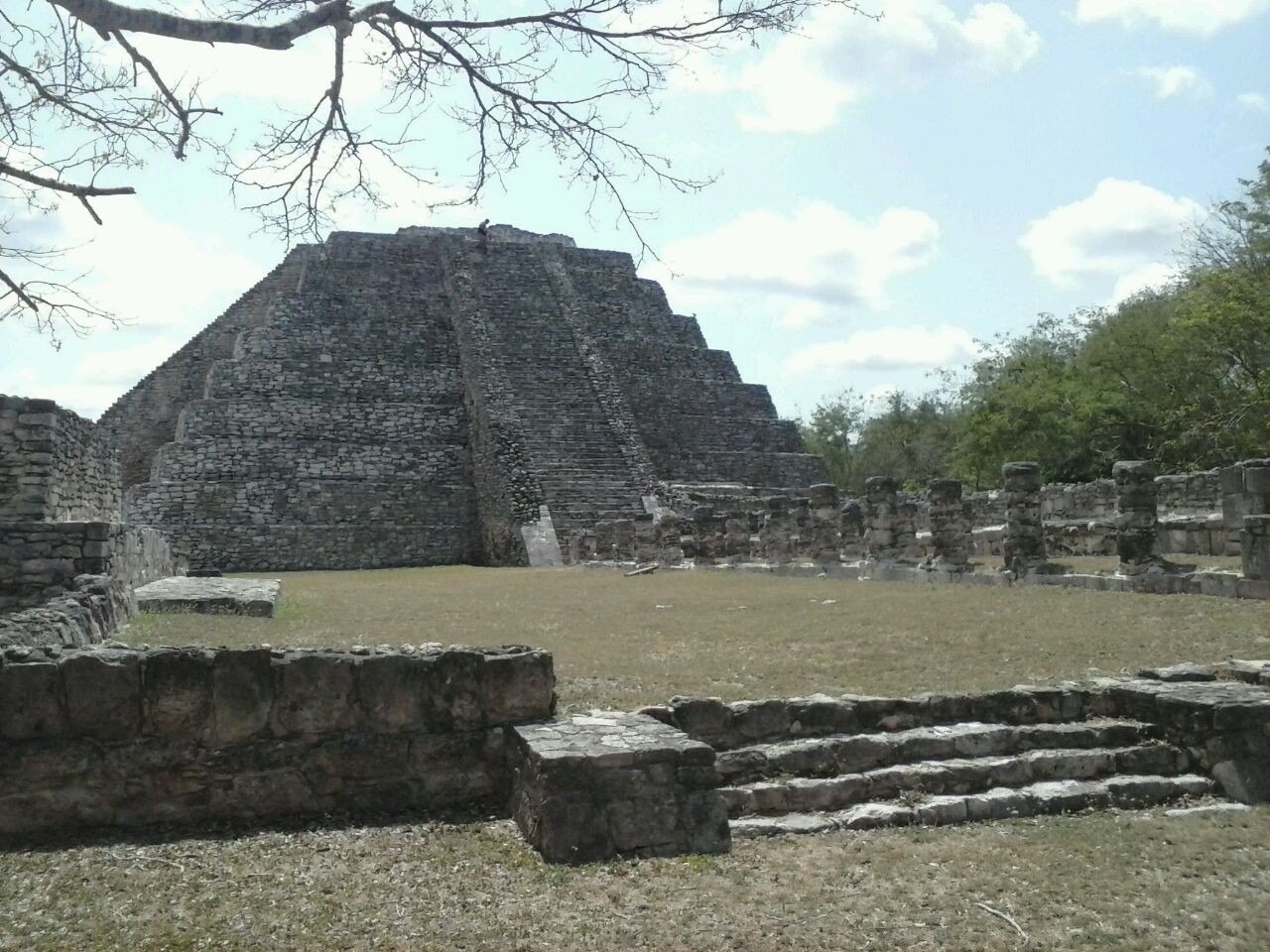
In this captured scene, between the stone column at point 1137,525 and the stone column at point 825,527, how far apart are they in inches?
236

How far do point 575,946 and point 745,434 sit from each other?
3297 centimetres

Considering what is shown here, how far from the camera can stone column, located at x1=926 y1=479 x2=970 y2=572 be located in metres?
13.9

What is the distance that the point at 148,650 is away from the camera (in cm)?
504

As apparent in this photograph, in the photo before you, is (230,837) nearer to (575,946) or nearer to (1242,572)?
(575,946)

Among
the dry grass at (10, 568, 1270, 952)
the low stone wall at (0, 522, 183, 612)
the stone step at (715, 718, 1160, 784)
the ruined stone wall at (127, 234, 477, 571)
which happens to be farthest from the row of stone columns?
the low stone wall at (0, 522, 183, 612)

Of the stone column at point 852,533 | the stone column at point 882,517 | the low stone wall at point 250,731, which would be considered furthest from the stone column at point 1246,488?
the low stone wall at point 250,731

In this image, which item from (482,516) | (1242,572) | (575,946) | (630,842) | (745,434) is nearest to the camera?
(575,946)

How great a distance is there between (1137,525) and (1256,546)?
1619 mm

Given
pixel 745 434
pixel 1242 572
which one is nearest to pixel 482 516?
pixel 745 434

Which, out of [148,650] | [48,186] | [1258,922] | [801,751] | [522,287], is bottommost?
[1258,922]

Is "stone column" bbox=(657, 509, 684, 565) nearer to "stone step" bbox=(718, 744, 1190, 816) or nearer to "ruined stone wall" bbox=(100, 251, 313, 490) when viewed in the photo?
"stone step" bbox=(718, 744, 1190, 816)

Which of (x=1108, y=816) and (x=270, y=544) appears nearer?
(x=1108, y=816)

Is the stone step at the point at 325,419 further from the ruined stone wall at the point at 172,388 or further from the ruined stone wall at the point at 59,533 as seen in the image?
the ruined stone wall at the point at 59,533

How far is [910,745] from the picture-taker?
18.2ft
